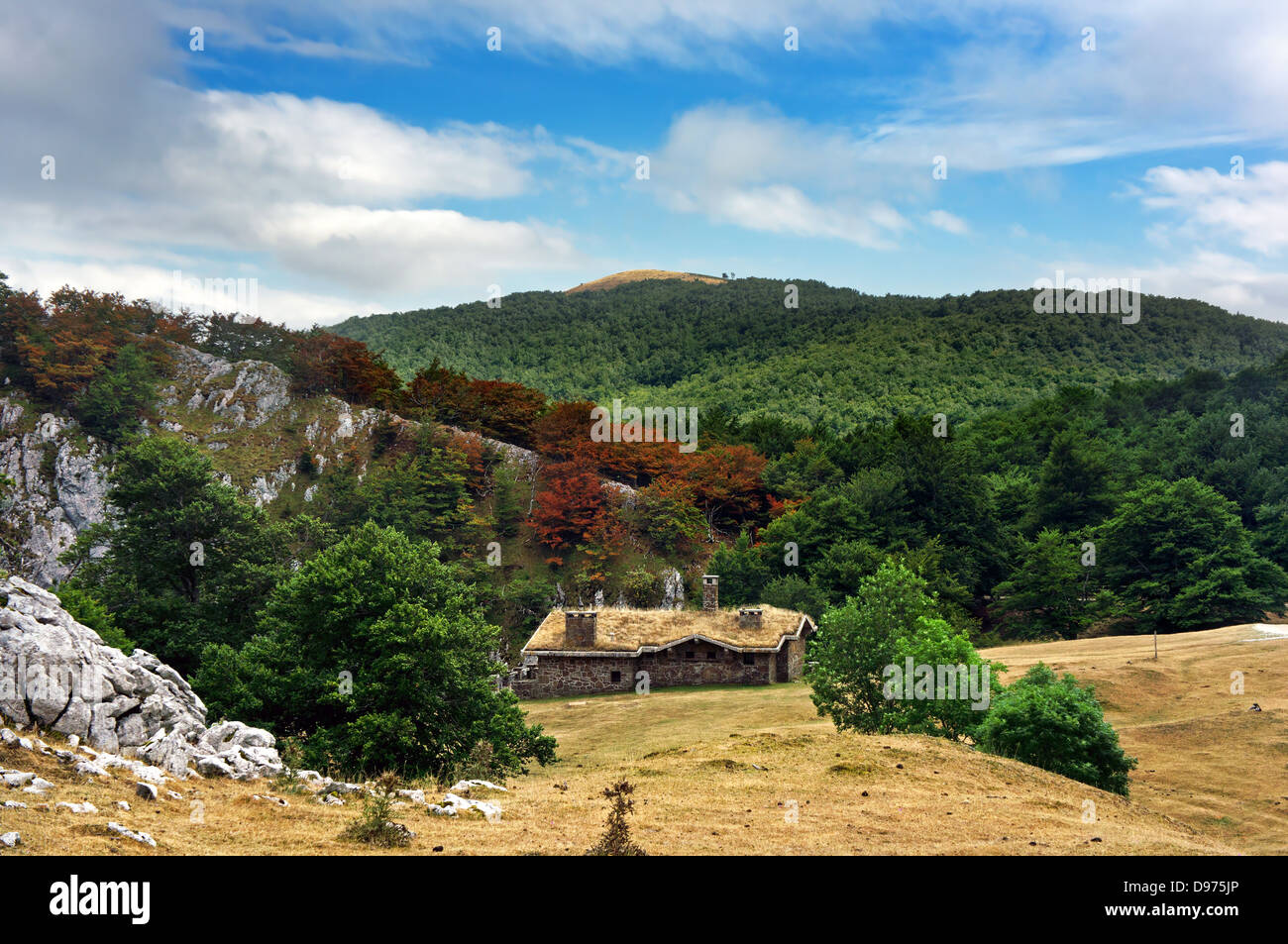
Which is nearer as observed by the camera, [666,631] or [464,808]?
[464,808]

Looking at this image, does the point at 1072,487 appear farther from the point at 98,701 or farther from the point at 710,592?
the point at 98,701

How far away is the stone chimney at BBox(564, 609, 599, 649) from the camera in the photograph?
4662cm

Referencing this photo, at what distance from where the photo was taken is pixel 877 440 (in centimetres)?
7019

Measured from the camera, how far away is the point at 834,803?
616 inches

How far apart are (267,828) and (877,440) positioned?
63588 mm

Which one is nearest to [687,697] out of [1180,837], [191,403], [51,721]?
[1180,837]

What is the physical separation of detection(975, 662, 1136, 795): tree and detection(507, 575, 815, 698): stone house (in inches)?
998

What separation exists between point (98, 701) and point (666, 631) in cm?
3460

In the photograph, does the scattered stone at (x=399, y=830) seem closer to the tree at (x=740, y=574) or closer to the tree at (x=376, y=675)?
the tree at (x=376, y=675)

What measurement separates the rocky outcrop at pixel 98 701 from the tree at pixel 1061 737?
16.6 m

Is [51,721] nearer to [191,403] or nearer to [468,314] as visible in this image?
[191,403]

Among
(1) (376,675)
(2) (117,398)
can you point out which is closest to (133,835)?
(1) (376,675)

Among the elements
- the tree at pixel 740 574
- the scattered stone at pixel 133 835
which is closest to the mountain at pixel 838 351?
the tree at pixel 740 574

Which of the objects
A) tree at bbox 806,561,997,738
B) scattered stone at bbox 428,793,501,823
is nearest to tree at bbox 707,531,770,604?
tree at bbox 806,561,997,738
